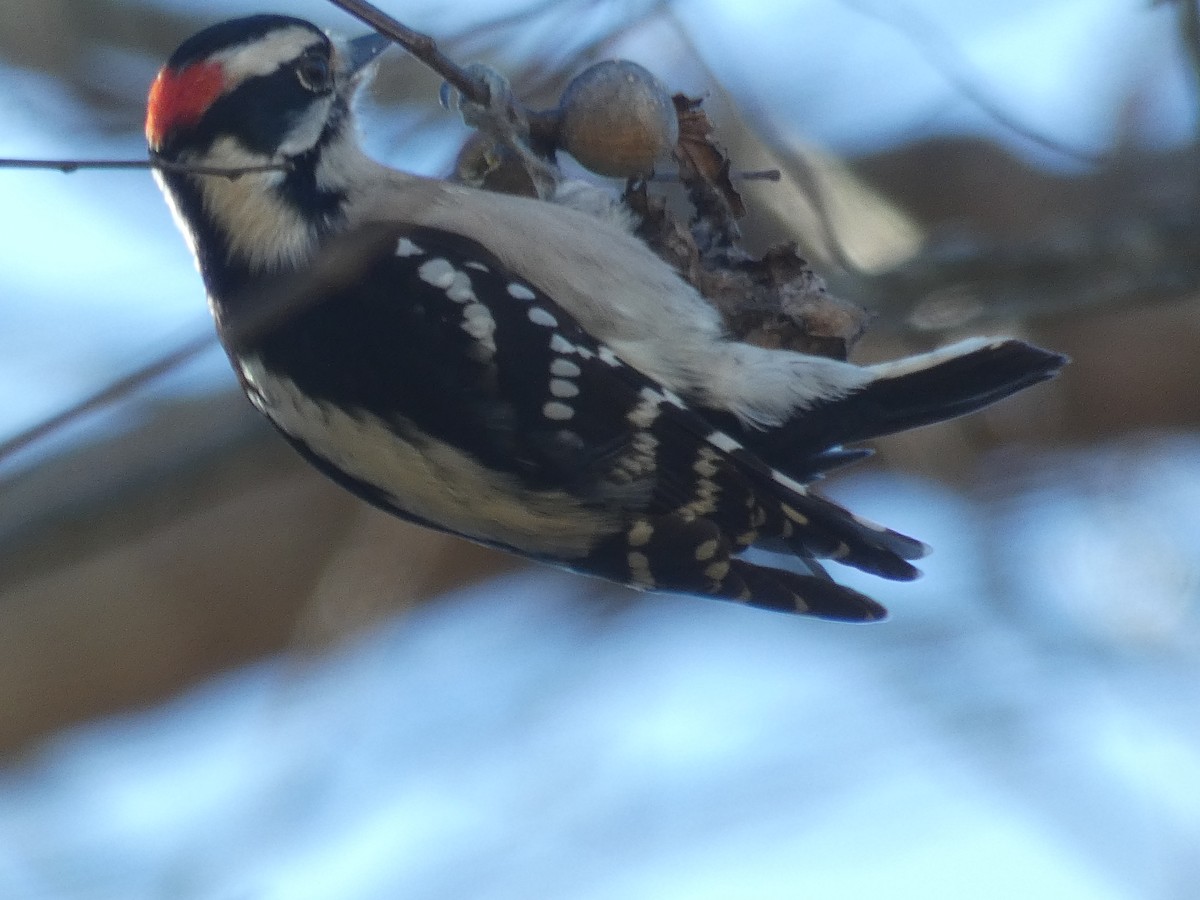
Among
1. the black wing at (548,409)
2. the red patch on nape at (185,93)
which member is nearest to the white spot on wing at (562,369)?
the black wing at (548,409)

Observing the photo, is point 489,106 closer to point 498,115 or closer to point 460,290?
point 498,115

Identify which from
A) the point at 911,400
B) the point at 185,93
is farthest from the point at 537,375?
the point at 185,93

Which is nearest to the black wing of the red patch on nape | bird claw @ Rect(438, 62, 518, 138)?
bird claw @ Rect(438, 62, 518, 138)

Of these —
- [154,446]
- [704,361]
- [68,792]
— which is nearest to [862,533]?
[704,361]

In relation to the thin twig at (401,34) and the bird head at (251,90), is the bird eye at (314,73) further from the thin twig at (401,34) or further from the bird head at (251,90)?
the thin twig at (401,34)

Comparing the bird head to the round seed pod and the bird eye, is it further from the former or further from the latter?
the round seed pod

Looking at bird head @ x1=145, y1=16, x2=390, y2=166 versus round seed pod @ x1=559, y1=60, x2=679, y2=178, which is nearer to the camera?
round seed pod @ x1=559, y1=60, x2=679, y2=178
